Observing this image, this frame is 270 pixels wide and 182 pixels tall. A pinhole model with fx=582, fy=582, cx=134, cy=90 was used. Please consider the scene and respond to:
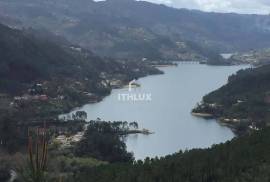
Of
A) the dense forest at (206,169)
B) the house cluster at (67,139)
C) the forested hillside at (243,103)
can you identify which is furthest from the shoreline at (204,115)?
the dense forest at (206,169)

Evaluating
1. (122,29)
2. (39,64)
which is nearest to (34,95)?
(39,64)

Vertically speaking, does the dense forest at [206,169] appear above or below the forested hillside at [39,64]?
below

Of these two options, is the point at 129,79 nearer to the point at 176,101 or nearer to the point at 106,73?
the point at 106,73

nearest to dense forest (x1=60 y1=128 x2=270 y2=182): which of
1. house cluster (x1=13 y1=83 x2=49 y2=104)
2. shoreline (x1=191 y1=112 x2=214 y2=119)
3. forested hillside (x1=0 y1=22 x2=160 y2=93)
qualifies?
shoreline (x1=191 y1=112 x2=214 y2=119)

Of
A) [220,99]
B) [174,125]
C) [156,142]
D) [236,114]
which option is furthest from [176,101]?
[156,142]

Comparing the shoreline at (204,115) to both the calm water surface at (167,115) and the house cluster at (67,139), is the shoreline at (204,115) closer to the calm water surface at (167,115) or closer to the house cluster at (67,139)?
the calm water surface at (167,115)
